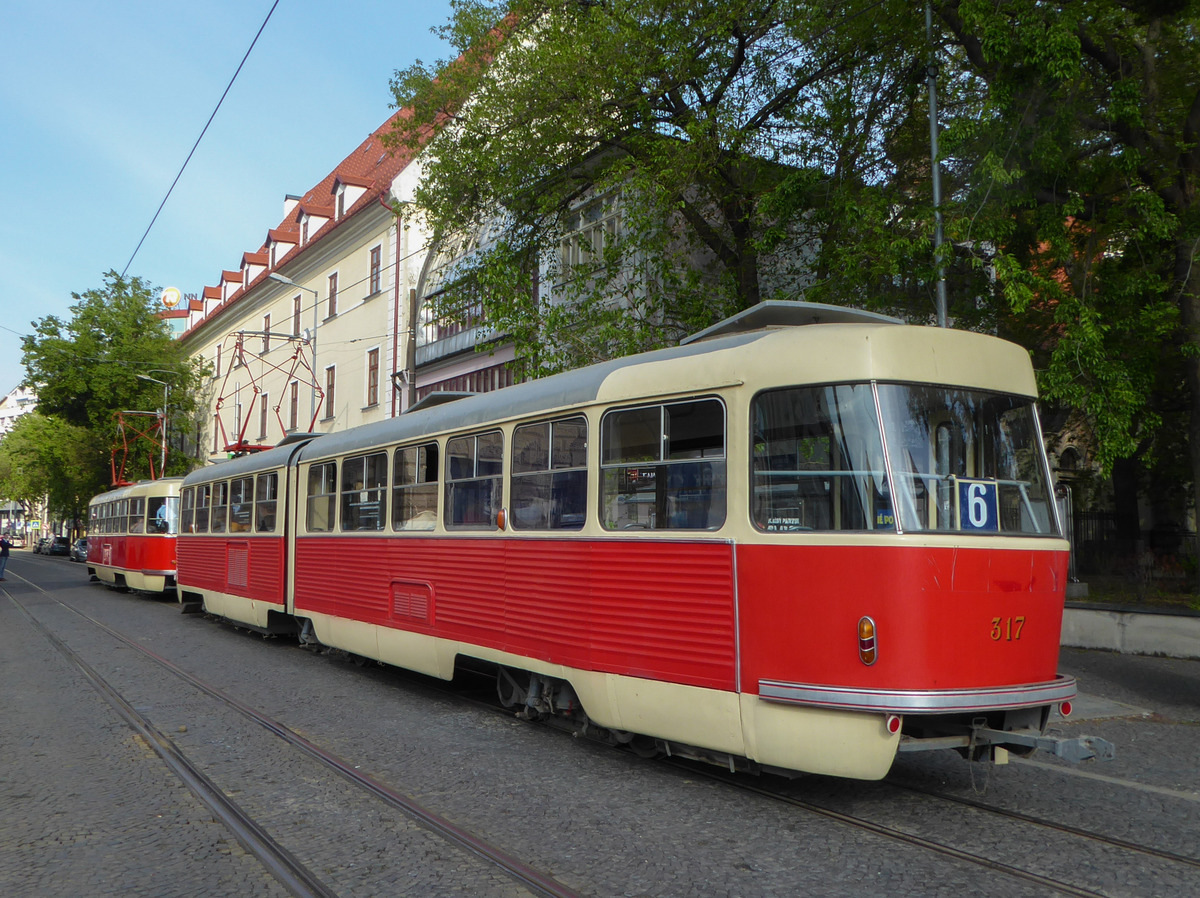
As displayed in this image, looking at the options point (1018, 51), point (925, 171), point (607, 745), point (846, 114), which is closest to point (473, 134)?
point (846, 114)

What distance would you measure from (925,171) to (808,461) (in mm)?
11526

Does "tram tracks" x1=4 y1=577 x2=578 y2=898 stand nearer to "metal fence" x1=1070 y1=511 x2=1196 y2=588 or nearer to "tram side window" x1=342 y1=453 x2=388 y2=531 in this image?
"tram side window" x1=342 y1=453 x2=388 y2=531

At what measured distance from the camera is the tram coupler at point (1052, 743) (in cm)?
527

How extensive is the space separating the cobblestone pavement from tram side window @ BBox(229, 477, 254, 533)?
538 cm

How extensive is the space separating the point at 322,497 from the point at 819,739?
→ 8.01 meters

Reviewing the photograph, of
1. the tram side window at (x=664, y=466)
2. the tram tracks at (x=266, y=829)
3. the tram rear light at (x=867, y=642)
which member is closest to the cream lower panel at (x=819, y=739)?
the tram rear light at (x=867, y=642)

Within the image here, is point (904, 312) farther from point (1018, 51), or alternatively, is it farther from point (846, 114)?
point (1018, 51)

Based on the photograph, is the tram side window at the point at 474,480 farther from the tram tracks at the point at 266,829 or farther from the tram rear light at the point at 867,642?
the tram rear light at the point at 867,642

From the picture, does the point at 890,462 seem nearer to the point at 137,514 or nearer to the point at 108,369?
the point at 137,514

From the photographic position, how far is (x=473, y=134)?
Result: 17453 millimetres

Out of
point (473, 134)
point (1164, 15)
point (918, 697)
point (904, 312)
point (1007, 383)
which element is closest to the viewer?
point (918, 697)

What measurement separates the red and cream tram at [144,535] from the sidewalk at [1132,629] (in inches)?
669

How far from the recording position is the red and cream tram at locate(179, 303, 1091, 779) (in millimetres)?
5457

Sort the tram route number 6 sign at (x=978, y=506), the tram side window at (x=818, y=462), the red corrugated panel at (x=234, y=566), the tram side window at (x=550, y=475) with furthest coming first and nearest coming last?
the red corrugated panel at (x=234, y=566) < the tram side window at (x=550, y=475) < the tram route number 6 sign at (x=978, y=506) < the tram side window at (x=818, y=462)
